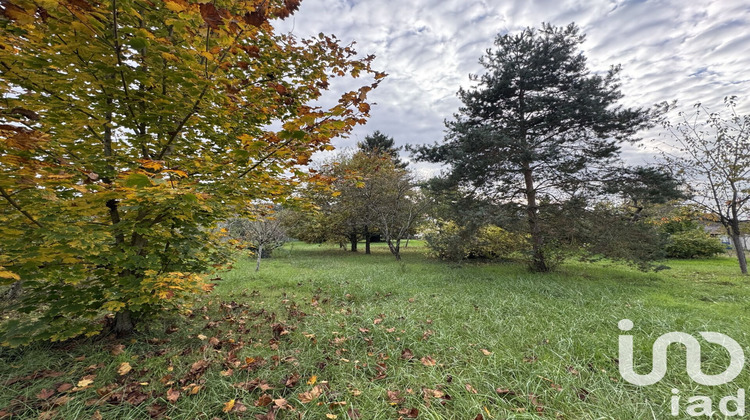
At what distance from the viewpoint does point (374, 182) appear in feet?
40.9

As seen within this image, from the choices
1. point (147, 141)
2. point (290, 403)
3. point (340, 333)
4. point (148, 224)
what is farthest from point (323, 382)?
point (147, 141)

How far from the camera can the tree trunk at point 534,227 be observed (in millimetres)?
7973

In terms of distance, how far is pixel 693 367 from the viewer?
8.20 ft

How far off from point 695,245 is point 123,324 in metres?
20.1

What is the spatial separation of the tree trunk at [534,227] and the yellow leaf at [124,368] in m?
8.86

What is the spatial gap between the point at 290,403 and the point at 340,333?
129 cm

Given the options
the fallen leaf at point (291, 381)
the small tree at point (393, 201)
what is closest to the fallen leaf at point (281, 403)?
the fallen leaf at point (291, 381)

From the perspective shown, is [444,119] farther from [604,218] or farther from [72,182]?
[72,182]

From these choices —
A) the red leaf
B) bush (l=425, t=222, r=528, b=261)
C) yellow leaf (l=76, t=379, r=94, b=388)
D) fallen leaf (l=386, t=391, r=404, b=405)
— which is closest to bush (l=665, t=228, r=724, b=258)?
bush (l=425, t=222, r=528, b=261)

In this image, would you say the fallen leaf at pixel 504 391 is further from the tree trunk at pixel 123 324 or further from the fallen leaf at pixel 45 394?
the tree trunk at pixel 123 324

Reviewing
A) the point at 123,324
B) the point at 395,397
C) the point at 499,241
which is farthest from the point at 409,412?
the point at 499,241

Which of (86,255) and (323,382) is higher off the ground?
(86,255)

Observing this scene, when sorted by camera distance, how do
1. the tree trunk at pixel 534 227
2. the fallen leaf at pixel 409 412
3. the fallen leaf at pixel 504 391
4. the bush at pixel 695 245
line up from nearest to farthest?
the fallen leaf at pixel 409 412 < the fallen leaf at pixel 504 391 < the tree trunk at pixel 534 227 < the bush at pixel 695 245

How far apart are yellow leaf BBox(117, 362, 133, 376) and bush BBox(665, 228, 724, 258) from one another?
60.6ft
